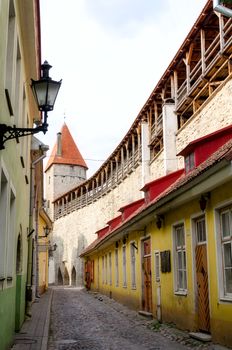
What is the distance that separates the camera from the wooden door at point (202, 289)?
8586mm

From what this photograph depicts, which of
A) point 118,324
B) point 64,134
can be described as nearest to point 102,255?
point 118,324

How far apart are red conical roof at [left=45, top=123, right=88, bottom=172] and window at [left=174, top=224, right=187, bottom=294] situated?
5394 cm

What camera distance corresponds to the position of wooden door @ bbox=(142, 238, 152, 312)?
13.3 meters

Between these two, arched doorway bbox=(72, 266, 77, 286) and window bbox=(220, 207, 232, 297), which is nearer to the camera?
window bbox=(220, 207, 232, 297)

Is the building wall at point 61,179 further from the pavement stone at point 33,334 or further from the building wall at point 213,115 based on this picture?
the pavement stone at point 33,334

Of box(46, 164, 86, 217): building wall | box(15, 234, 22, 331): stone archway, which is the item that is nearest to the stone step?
box(15, 234, 22, 331): stone archway

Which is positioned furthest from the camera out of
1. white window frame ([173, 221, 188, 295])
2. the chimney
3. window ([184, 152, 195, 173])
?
the chimney

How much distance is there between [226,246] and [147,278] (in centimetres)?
614

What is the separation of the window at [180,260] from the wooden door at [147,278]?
9.21 ft

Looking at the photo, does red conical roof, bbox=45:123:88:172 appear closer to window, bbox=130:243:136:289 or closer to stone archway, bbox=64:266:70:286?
stone archway, bbox=64:266:70:286

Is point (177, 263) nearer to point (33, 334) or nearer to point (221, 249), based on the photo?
point (221, 249)

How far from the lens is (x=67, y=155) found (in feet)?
214

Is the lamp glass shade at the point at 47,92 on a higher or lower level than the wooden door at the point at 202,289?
higher

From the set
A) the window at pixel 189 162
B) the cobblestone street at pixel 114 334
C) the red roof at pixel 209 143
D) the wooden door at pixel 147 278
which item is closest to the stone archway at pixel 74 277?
the cobblestone street at pixel 114 334
